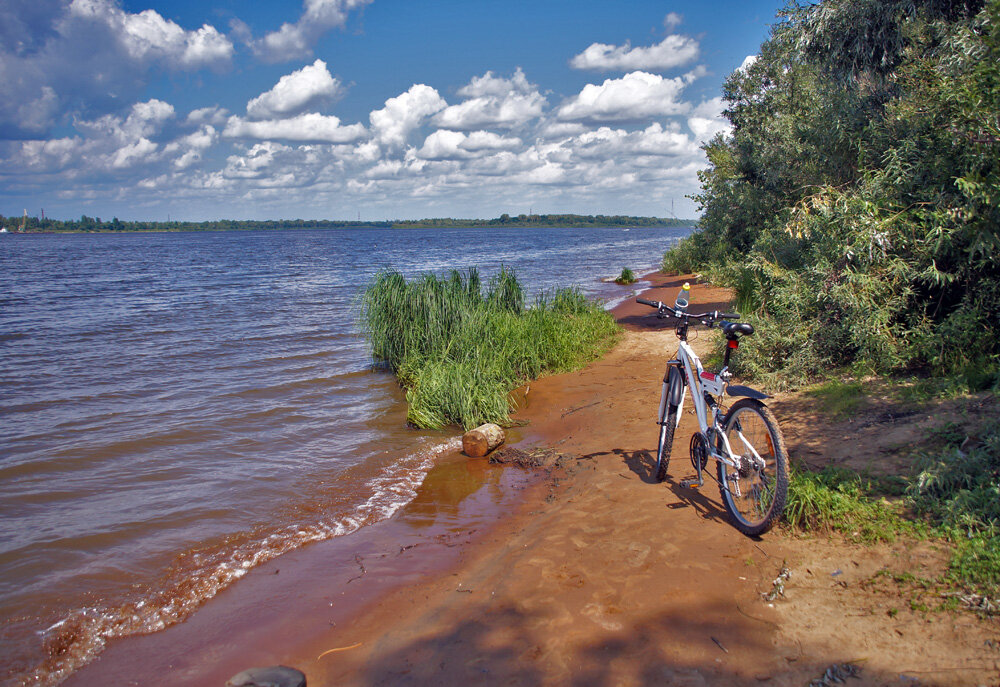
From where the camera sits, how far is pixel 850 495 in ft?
14.2

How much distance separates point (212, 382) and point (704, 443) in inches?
398

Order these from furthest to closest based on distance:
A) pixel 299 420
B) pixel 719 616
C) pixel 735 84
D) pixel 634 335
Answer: pixel 735 84 < pixel 634 335 < pixel 299 420 < pixel 719 616

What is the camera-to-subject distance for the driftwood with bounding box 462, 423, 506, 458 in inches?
300

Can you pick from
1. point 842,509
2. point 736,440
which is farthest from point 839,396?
point 842,509

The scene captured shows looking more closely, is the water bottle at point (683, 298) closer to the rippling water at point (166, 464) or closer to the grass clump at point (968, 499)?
the grass clump at point (968, 499)

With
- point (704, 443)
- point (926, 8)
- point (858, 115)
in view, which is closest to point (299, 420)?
point (704, 443)

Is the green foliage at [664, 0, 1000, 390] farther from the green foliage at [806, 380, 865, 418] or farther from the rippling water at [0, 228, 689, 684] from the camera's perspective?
the rippling water at [0, 228, 689, 684]

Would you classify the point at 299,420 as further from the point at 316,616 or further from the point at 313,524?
the point at 316,616

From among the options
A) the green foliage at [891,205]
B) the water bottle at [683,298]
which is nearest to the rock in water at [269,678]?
the water bottle at [683,298]

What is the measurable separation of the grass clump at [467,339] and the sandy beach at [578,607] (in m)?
2.53

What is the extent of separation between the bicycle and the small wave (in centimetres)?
316

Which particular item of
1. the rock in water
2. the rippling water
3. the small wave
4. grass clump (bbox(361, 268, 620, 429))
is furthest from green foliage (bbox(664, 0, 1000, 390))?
the rock in water

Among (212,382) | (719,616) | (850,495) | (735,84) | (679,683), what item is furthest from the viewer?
(735,84)

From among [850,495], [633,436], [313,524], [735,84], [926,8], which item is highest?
[735,84]
